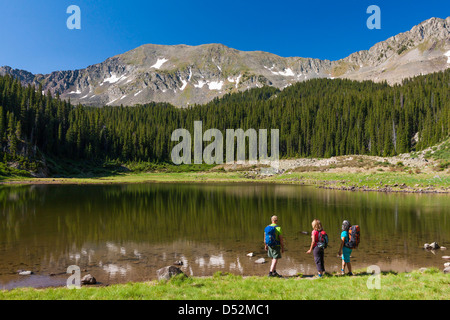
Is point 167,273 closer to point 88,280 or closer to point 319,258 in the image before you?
point 88,280

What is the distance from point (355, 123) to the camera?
125125 mm

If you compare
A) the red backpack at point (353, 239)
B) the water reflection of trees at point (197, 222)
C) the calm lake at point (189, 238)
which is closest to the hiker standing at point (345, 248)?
the red backpack at point (353, 239)

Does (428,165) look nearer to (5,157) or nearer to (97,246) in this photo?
(97,246)

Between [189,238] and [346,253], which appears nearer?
[346,253]

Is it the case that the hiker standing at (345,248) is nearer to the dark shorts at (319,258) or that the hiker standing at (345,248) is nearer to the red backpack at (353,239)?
the red backpack at (353,239)

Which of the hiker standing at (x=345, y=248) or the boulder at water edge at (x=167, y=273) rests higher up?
the hiker standing at (x=345, y=248)

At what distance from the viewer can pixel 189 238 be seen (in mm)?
19688

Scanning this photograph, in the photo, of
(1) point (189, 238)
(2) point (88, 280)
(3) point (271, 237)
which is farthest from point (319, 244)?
(1) point (189, 238)

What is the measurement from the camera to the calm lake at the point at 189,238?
13.8 meters

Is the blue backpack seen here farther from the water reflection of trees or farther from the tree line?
the tree line

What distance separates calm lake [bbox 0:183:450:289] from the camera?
541 inches
